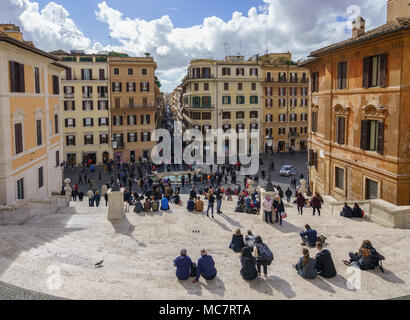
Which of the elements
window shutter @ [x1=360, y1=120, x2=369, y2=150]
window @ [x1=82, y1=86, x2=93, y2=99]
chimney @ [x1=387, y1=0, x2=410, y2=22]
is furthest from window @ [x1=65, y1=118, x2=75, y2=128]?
window shutter @ [x1=360, y1=120, x2=369, y2=150]

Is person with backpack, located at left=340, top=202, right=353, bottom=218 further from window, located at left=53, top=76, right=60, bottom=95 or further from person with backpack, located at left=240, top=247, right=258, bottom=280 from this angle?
window, located at left=53, top=76, right=60, bottom=95

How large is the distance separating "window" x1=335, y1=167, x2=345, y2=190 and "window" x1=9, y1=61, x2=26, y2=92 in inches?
745

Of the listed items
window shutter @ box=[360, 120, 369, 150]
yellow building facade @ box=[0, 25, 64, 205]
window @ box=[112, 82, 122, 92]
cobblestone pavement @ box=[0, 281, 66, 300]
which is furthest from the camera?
window @ box=[112, 82, 122, 92]

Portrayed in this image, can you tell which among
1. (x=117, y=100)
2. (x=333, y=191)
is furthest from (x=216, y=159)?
(x=333, y=191)

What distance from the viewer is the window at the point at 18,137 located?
19.8 meters

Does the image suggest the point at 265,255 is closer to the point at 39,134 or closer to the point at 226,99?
the point at 39,134

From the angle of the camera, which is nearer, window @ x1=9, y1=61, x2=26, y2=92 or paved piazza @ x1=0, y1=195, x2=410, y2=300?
paved piazza @ x1=0, y1=195, x2=410, y2=300

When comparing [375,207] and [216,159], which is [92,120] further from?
[375,207]

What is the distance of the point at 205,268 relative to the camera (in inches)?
404

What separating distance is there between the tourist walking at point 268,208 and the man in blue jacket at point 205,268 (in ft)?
22.6

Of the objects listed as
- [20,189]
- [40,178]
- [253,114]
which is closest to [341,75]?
[20,189]

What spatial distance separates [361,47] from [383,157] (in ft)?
19.8

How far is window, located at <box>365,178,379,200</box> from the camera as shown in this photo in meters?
20.1

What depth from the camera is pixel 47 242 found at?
13602 millimetres
